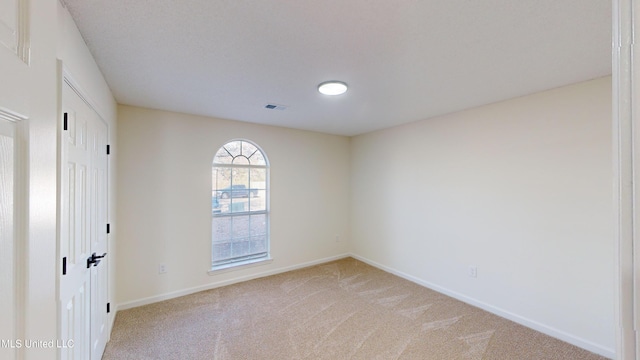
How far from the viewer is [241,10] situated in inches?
53.8

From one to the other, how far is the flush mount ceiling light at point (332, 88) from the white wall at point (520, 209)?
170 centimetres

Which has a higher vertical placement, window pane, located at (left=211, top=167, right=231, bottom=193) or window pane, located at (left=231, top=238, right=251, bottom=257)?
window pane, located at (left=211, top=167, right=231, bottom=193)

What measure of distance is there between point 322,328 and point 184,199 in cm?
232

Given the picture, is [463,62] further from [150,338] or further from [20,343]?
[150,338]

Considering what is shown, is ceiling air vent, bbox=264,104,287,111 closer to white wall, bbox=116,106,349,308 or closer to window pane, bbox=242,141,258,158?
white wall, bbox=116,106,349,308

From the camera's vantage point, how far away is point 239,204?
12.7ft

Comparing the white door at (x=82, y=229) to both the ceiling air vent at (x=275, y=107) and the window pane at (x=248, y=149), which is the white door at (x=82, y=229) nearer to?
the ceiling air vent at (x=275, y=107)

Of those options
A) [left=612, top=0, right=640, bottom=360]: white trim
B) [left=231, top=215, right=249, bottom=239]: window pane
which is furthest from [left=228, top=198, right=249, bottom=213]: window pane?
[left=612, top=0, right=640, bottom=360]: white trim

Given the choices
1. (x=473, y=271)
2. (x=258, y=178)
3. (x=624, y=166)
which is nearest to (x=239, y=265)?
(x=258, y=178)

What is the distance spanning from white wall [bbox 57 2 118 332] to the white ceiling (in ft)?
0.24

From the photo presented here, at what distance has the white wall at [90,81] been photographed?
1.32m

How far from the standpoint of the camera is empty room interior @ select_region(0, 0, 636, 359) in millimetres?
1327

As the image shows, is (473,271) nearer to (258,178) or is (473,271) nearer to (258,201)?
(258,201)

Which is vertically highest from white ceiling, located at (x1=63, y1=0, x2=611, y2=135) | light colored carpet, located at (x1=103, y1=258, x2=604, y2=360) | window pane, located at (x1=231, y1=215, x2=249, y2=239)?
white ceiling, located at (x1=63, y1=0, x2=611, y2=135)
